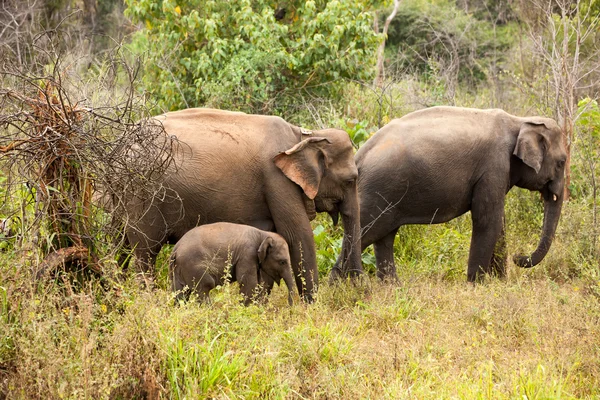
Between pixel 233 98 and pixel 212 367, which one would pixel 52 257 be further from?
pixel 233 98

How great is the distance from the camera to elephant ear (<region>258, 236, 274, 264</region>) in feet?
23.2

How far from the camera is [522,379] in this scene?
499 cm

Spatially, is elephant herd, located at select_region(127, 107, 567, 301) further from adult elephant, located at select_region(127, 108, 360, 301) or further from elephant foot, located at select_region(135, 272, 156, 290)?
elephant foot, located at select_region(135, 272, 156, 290)

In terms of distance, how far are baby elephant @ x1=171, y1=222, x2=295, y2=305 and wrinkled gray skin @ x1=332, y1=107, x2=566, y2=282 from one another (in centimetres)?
126

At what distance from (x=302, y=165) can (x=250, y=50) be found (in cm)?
566

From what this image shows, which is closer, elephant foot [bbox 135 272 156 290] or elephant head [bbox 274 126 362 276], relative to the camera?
elephant foot [bbox 135 272 156 290]

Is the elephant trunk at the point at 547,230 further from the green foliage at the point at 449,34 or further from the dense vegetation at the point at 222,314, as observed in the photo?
the green foliage at the point at 449,34

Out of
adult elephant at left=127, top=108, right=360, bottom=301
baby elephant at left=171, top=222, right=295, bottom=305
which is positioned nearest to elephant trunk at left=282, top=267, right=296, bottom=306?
baby elephant at left=171, top=222, right=295, bottom=305

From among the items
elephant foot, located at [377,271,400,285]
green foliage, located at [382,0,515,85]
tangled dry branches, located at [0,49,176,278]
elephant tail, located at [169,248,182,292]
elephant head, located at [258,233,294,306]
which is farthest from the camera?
green foliage, located at [382,0,515,85]

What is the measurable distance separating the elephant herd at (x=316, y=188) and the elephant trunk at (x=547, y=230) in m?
0.01

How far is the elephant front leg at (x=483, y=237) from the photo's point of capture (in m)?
8.27

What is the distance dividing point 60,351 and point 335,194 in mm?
3280

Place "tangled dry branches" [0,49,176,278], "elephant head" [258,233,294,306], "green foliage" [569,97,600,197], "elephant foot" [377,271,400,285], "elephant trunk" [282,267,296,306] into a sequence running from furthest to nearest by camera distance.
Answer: "green foliage" [569,97,600,197]
"elephant foot" [377,271,400,285]
"elephant trunk" [282,267,296,306]
"elephant head" [258,233,294,306]
"tangled dry branches" [0,49,176,278]

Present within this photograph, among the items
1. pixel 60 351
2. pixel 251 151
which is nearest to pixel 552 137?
pixel 251 151
